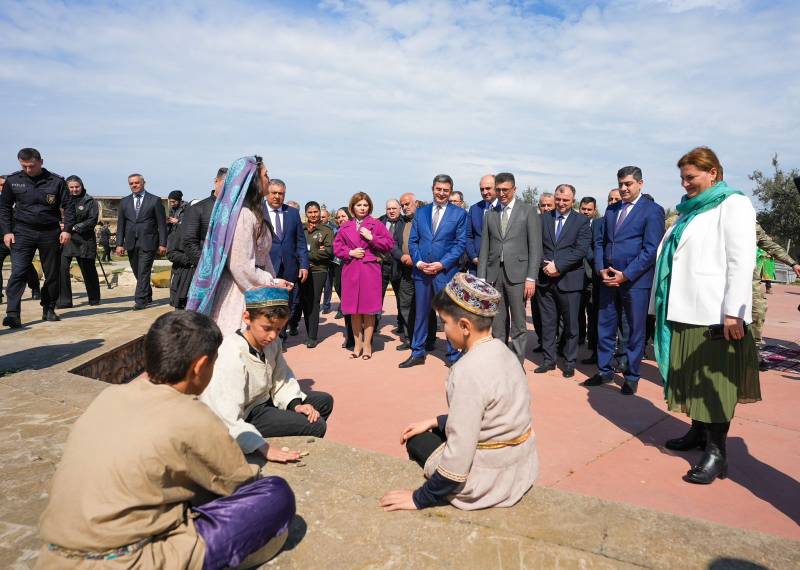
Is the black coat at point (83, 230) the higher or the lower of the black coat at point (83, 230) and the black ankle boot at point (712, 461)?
the higher

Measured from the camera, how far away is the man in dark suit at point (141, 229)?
29.0ft

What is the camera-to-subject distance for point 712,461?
339cm

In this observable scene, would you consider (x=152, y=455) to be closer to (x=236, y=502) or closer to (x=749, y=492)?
(x=236, y=502)

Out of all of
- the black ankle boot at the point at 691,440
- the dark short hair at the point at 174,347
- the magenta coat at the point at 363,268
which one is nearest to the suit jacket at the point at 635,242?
the black ankle boot at the point at 691,440

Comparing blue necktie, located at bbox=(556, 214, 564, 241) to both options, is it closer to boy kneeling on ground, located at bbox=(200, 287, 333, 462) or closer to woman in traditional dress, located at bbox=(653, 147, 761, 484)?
woman in traditional dress, located at bbox=(653, 147, 761, 484)

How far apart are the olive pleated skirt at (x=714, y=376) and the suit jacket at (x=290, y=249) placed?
4.41 metres

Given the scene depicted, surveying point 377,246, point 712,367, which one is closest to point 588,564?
point 712,367

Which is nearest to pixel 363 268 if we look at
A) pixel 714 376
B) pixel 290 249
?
pixel 290 249

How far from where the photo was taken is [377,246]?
6664 millimetres

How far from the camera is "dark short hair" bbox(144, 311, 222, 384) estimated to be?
1.93 meters

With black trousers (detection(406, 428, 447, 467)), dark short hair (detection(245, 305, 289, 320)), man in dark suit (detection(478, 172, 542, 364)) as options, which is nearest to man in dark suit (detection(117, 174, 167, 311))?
man in dark suit (detection(478, 172, 542, 364))

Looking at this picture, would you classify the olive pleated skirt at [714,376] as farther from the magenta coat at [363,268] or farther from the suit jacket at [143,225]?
the suit jacket at [143,225]

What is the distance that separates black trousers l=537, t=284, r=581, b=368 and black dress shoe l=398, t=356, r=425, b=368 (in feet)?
4.32

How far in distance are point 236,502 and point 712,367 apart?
280 centimetres
